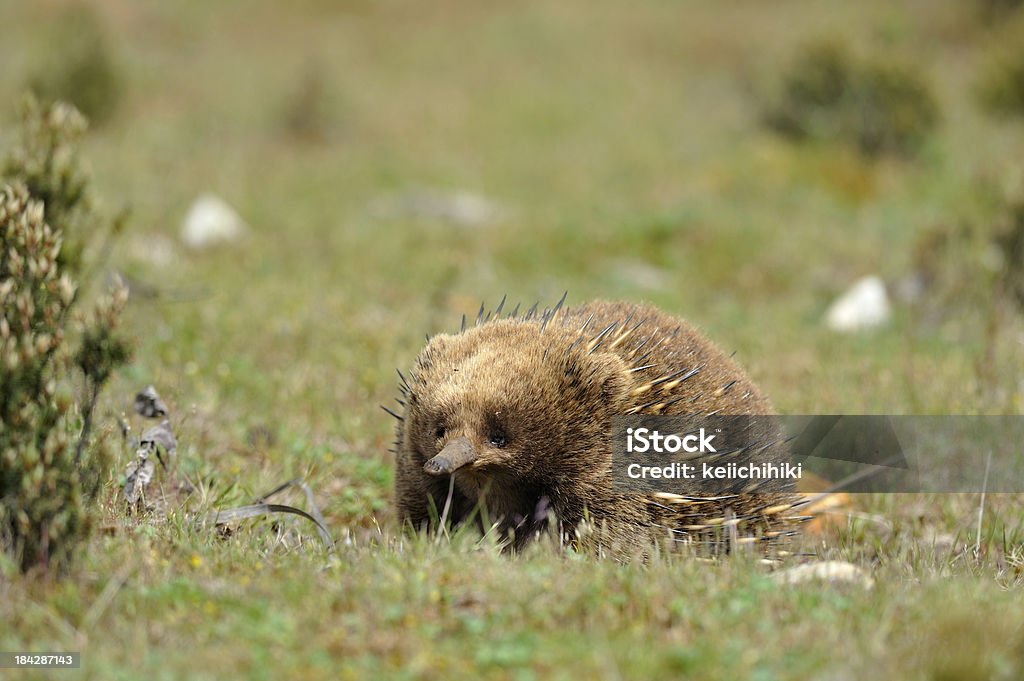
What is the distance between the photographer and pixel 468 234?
1159cm

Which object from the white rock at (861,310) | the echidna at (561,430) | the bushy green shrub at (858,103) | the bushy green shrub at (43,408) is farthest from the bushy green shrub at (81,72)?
the echidna at (561,430)

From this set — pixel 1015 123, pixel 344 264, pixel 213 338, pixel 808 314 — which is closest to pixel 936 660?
pixel 213 338

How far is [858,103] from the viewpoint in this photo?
15.7 metres

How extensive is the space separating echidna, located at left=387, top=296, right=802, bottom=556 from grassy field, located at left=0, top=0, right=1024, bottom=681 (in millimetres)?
307

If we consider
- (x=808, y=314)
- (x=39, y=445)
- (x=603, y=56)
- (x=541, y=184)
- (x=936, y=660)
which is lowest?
(x=936, y=660)

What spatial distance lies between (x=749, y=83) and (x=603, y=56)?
15.3 ft

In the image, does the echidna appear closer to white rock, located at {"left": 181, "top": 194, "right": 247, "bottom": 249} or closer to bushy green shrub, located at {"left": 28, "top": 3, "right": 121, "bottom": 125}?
white rock, located at {"left": 181, "top": 194, "right": 247, "bottom": 249}

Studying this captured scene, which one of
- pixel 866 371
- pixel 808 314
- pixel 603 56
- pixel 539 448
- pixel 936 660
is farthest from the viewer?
pixel 603 56

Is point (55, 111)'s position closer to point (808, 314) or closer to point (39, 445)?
point (39, 445)

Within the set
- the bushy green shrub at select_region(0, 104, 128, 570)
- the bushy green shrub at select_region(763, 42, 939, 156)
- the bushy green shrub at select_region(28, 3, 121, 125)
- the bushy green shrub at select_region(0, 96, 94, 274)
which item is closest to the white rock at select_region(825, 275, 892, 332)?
the bushy green shrub at select_region(0, 96, 94, 274)

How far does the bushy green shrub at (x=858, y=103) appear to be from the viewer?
1558 centimetres

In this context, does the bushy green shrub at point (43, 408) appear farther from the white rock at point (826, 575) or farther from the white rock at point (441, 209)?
the white rock at point (441, 209)

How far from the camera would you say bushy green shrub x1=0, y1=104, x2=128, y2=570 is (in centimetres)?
321

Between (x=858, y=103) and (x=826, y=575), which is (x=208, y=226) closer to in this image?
(x=826, y=575)
